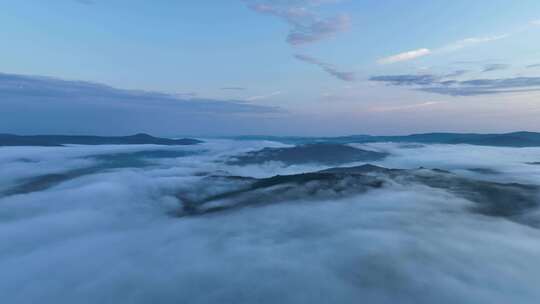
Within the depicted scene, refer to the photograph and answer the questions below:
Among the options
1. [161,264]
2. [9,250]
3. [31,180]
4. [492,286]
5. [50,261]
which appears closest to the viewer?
[492,286]

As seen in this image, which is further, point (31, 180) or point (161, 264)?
point (31, 180)

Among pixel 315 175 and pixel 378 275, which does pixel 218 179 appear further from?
pixel 378 275

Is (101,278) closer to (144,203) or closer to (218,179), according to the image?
(144,203)

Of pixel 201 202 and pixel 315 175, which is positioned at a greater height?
pixel 315 175

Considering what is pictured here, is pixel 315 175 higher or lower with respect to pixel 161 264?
higher

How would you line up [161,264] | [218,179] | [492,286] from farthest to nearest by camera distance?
[218,179] → [161,264] → [492,286]

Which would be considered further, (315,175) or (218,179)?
(218,179)

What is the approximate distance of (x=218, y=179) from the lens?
90.2 meters

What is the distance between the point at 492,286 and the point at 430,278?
16.3 ft

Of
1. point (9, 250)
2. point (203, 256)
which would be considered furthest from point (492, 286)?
point (9, 250)

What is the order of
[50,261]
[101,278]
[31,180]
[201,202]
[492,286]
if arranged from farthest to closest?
1. [31,180]
2. [201,202]
3. [50,261]
4. [101,278]
5. [492,286]

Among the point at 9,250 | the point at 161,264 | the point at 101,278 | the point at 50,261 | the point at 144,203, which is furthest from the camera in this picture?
the point at 144,203

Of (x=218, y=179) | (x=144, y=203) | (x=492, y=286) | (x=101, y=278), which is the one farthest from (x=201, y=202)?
(x=492, y=286)

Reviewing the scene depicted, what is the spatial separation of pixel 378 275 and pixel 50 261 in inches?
1449
